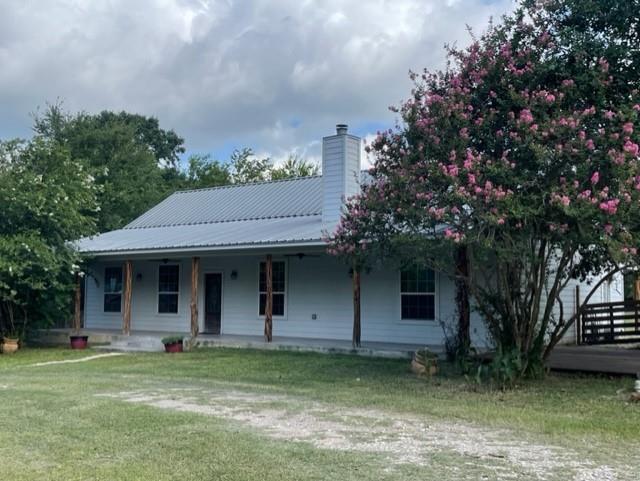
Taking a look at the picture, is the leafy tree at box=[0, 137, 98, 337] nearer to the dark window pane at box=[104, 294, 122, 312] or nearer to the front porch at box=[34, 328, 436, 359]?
the front porch at box=[34, 328, 436, 359]

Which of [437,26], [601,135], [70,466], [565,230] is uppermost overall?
[437,26]

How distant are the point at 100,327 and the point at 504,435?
633 inches

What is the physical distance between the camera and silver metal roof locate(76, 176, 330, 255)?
1577 centimetres

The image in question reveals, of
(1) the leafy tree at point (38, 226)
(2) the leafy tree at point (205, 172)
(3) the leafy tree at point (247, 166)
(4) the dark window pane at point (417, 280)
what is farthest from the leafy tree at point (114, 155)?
(4) the dark window pane at point (417, 280)

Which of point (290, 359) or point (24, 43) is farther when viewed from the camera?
point (24, 43)

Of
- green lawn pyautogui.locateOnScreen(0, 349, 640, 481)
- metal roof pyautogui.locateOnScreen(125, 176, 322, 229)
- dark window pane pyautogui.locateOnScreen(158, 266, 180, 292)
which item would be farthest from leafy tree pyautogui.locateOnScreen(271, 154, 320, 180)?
green lawn pyautogui.locateOnScreen(0, 349, 640, 481)

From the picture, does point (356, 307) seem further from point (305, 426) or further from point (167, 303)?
point (167, 303)

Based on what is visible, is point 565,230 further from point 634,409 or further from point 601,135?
point 634,409

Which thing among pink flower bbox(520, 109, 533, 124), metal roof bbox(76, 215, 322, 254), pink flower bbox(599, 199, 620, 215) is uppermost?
pink flower bbox(520, 109, 533, 124)

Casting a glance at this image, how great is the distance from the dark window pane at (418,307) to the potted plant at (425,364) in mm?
3375

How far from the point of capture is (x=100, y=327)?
20203mm

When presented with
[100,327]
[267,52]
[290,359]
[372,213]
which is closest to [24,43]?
[267,52]

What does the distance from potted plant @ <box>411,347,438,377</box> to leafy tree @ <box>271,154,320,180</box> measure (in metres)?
33.1

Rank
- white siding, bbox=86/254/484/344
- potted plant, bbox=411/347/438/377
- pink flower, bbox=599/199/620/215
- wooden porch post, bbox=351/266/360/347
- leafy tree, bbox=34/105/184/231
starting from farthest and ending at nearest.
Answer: leafy tree, bbox=34/105/184/231 → white siding, bbox=86/254/484/344 → wooden porch post, bbox=351/266/360/347 → potted plant, bbox=411/347/438/377 → pink flower, bbox=599/199/620/215
